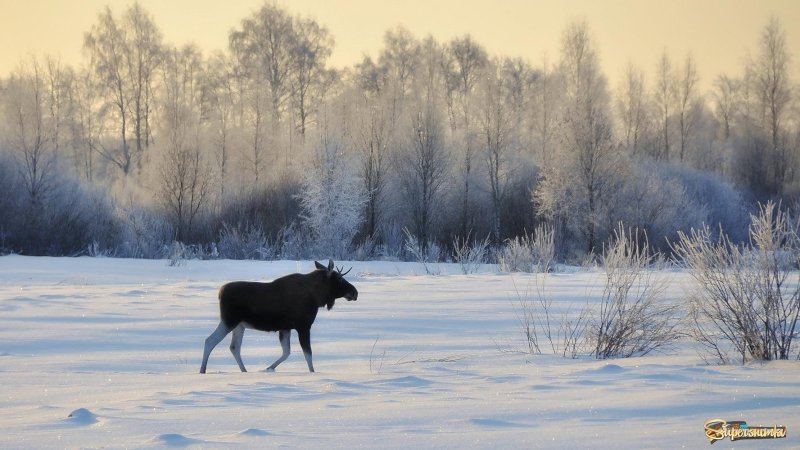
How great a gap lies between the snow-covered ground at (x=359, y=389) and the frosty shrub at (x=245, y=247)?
1879 cm

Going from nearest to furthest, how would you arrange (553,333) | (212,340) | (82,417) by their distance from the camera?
(82,417) < (212,340) < (553,333)

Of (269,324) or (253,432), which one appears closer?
(253,432)

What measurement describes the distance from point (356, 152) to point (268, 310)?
3055 centimetres

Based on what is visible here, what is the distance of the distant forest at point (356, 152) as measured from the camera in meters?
33.8

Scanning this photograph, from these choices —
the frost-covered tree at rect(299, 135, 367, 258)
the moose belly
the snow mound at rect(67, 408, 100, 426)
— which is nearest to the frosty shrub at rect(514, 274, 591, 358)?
the moose belly

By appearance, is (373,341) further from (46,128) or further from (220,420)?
(46,128)

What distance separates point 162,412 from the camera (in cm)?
556

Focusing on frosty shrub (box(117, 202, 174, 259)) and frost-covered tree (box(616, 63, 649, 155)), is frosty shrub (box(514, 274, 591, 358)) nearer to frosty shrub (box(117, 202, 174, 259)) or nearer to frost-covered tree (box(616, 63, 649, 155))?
frosty shrub (box(117, 202, 174, 259))

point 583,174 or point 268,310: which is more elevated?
point 583,174

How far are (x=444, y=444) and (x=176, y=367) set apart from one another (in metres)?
4.88

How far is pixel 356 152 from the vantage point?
38.5 meters

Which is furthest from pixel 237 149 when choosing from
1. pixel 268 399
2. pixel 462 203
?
pixel 268 399

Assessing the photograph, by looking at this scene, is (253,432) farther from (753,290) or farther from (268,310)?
(753,290)

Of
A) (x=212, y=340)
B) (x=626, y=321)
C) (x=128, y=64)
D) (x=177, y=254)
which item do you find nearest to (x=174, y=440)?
(x=212, y=340)
